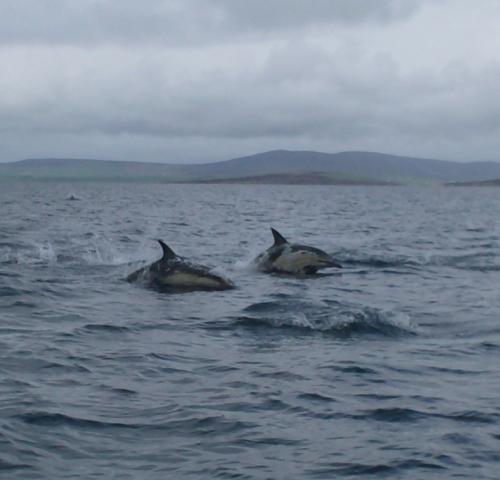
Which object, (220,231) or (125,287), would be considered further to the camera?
(220,231)

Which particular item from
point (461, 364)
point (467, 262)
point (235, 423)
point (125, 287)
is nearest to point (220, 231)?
point (467, 262)

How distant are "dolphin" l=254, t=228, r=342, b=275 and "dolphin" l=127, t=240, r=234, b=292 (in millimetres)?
3773

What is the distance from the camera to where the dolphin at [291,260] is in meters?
23.0

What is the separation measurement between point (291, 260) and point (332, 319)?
27.4 ft

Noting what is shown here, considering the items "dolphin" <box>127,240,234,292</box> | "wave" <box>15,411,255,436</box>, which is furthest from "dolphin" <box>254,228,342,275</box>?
"wave" <box>15,411,255,436</box>

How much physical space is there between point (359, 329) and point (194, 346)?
9.27 ft

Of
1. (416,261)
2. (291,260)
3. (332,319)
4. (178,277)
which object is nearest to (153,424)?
(332,319)

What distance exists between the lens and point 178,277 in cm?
1914

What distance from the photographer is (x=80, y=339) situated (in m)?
13.3

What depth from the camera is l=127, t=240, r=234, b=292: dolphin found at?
18958 millimetres

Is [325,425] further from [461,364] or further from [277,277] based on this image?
[277,277]

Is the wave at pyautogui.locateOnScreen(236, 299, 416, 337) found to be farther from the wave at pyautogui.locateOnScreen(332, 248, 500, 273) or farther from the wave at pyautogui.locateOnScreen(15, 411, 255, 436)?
the wave at pyautogui.locateOnScreen(332, 248, 500, 273)

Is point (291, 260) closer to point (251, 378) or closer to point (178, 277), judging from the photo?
point (178, 277)

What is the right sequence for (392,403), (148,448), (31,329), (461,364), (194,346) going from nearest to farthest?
(148,448), (392,403), (461,364), (194,346), (31,329)
